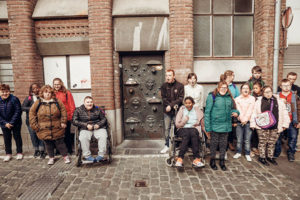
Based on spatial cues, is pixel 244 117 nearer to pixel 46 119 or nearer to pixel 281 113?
pixel 281 113

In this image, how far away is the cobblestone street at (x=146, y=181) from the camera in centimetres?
308

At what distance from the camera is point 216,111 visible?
3.85 metres

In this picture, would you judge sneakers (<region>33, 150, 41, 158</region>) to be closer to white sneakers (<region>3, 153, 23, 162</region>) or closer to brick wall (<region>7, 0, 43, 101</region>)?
white sneakers (<region>3, 153, 23, 162</region>)

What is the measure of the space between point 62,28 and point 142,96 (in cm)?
296

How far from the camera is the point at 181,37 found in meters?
5.05

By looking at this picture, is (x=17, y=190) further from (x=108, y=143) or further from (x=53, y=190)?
(x=108, y=143)

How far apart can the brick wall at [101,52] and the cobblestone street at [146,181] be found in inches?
71.6

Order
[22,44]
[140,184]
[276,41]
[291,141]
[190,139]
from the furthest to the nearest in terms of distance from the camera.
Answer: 1. [22,44]
2. [276,41]
3. [291,141]
4. [190,139]
5. [140,184]

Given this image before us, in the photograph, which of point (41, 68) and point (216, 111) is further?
point (41, 68)

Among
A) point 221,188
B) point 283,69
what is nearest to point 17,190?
point 221,188

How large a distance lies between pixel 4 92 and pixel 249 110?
556 centimetres

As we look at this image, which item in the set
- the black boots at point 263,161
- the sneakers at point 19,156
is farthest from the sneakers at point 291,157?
the sneakers at point 19,156

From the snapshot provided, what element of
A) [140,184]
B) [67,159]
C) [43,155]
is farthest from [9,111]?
[140,184]

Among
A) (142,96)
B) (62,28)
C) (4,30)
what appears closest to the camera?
(62,28)
